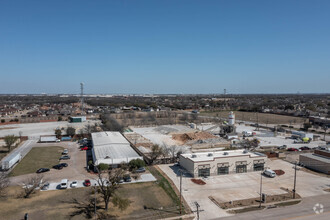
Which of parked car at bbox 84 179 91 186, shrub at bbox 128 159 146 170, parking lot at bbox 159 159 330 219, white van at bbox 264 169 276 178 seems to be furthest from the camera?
shrub at bbox 128 159 146 170

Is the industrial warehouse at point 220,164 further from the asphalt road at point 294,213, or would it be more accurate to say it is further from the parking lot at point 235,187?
the asphalt road at point 294,213

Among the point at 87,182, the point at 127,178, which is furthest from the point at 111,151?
the point at 87,182

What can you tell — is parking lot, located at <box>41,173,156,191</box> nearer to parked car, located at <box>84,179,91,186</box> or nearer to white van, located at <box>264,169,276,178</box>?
parked car, located at <box>84,179,91,186</box>

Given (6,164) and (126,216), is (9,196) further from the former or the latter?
(126,216)

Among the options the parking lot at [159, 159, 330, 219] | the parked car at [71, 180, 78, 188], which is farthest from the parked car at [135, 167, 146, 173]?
the parked car at [71, 180, 78, 188]

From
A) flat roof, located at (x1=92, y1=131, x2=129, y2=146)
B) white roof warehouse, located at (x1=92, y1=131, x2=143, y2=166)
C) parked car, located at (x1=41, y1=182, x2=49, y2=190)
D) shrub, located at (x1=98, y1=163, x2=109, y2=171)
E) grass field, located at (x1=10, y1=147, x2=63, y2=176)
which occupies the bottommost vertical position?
grass field, located at (x1=10, y1=147, x2=63, y2=176)

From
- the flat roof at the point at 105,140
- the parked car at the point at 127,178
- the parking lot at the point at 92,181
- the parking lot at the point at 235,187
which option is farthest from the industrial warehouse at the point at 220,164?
the flat roof at the point at 105,140
